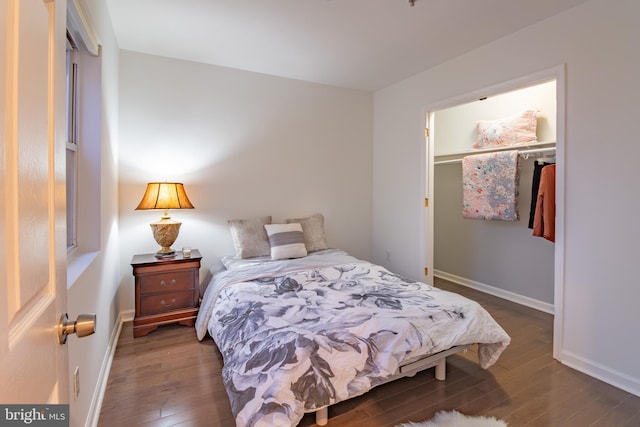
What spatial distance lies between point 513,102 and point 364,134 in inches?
69.9

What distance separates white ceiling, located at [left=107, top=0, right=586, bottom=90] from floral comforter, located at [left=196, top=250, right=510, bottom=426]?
2.12 metres

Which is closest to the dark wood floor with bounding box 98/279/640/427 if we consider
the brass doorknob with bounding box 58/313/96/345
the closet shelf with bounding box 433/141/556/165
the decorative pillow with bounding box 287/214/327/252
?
the brass doorknob with bounding box 58/313/96/345

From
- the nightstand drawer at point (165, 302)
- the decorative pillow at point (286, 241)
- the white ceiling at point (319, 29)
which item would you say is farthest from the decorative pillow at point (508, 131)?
the nightstand drawer at point (165, 302)

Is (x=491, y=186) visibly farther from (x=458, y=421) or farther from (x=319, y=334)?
(x=319, y=334)

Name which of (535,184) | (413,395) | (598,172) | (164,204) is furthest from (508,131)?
(164,204)

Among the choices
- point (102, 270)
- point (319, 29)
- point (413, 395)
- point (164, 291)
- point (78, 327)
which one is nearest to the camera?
point (78, 327)

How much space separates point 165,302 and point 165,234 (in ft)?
2.02

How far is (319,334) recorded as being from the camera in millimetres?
1722

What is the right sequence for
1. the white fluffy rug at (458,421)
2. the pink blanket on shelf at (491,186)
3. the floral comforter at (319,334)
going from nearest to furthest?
the floral comforter at (319,334) < the white fluffy rug at (458,421) < the pink blanket on shelf at (491,186)

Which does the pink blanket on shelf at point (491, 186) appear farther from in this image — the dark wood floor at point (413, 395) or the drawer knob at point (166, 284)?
the drawer knob at point (166, 284)

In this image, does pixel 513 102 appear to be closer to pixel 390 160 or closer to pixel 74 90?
pixel 390 160

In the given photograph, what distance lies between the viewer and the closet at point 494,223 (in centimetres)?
333

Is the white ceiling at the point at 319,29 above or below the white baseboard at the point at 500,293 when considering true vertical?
above

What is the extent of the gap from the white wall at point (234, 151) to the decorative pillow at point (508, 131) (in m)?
1.41
